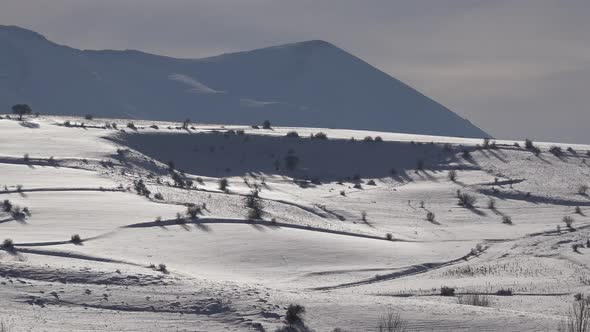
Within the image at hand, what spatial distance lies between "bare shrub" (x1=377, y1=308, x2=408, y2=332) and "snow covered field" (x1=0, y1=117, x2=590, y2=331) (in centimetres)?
21

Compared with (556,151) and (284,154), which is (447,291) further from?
(556,151)

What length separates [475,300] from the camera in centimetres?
2127

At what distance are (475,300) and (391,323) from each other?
4776 mm

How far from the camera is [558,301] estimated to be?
883 inches

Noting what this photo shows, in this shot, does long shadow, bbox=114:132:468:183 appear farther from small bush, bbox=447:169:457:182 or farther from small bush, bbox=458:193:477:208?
small bush, bbox=458:193:477:208

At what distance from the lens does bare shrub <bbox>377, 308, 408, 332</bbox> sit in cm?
1677

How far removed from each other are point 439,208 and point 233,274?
21519mm

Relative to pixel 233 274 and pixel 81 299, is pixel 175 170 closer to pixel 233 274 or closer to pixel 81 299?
pixel 233 274

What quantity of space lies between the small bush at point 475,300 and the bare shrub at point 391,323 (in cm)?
366

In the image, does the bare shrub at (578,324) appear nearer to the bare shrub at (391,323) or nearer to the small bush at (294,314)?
the bare shrub at (391,323)

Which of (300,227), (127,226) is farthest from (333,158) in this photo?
(127,226)

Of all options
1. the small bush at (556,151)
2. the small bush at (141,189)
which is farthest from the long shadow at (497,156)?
the small bush at (141,189)

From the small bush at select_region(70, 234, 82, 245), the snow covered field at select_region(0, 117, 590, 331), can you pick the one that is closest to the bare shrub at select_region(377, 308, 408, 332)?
the snow covered field at select_region(0, 117, 590, 331)

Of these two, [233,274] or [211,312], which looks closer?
[211,312]
